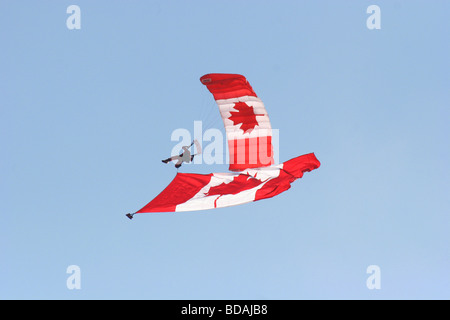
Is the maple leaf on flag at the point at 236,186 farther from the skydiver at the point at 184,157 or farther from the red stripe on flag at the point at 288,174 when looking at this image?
the skydiver at the point at 184,157

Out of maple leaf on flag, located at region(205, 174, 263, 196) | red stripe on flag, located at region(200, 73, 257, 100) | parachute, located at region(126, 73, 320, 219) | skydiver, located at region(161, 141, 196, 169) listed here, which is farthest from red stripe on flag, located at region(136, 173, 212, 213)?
red stripe on flag, located at region(200, 73, 257, 100)

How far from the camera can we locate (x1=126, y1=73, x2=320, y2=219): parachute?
96.6ft

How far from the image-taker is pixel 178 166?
100 feet

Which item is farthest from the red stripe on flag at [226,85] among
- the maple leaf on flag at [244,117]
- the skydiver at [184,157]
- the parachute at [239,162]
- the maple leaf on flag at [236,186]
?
the maple leaf on flag at [236,186]

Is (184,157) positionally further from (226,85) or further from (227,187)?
(226,85)

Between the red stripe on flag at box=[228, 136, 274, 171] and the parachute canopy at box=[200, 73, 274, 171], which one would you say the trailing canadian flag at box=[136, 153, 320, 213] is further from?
the parachute canopy at box=[200, 73, 274, 171]

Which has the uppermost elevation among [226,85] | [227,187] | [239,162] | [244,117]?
[226,85]

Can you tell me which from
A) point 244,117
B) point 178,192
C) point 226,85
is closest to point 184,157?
point 178,192

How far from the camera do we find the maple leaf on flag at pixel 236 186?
29.8m

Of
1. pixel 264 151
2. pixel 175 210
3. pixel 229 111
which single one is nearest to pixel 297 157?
pixel 264 151

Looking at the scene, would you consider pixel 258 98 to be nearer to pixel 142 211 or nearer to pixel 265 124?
pixel 265 124

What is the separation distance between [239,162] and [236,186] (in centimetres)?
155

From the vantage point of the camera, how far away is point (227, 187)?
3088 cm

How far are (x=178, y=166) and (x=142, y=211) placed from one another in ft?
11.3
